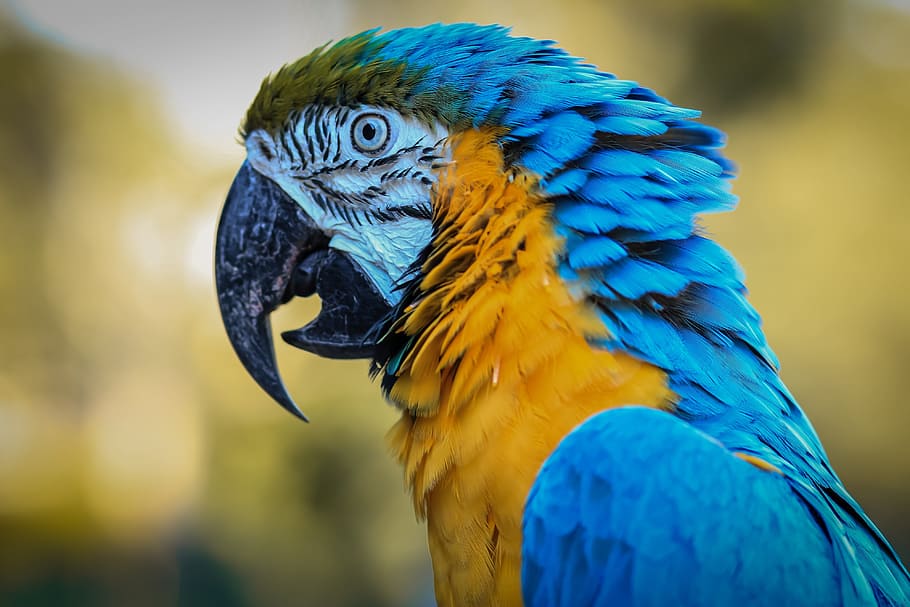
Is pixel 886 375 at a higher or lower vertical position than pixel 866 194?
lower

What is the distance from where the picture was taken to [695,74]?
5.64 meters

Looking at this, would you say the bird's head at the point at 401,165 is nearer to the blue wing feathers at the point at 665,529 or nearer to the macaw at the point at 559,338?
the macaw at the point at 559,338

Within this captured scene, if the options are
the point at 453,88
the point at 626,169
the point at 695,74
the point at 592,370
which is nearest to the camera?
the point at 592,370

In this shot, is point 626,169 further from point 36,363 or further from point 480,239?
point 36,363

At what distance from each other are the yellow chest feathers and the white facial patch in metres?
0.16

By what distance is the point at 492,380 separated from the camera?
3.54ft

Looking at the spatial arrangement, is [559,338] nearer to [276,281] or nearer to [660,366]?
[660,366]

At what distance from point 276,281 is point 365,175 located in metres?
0.28

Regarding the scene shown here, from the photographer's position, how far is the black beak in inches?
57.2

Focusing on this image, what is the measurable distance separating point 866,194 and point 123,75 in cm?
591

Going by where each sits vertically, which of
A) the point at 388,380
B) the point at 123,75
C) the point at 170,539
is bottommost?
the point at 170,539

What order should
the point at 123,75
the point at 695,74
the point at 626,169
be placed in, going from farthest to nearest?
the point at 123,75 < the point at 695,74 < the point at 626,169

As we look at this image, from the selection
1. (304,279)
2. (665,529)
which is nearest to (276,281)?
(304,279)

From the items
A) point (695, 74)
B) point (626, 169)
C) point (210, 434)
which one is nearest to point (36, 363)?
point (210, 434)
